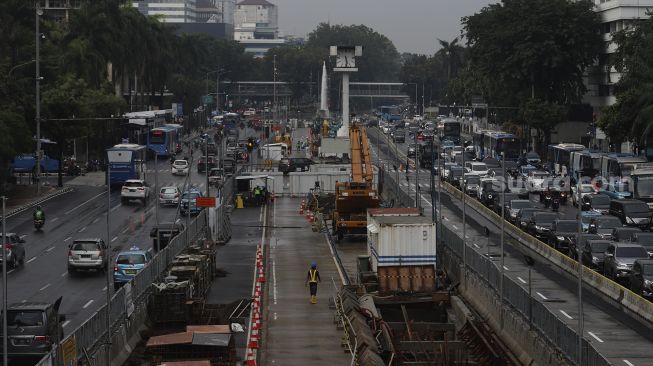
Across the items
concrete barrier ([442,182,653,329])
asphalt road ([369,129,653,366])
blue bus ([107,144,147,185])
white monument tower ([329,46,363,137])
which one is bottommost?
asphalt road ([369,129,653,366])

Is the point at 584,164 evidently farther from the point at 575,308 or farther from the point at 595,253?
the point at 575,308

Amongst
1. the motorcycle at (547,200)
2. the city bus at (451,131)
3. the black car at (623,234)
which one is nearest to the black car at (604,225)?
the black car at (623,234)

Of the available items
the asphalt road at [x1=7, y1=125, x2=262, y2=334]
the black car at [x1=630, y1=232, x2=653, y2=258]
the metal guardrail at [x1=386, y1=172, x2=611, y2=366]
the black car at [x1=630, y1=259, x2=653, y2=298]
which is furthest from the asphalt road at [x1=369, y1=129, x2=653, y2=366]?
the asphalt road at [x1=7, y1=125, x2=262, y2=334]

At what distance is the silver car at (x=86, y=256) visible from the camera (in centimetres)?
5747

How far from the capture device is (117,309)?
39062 mm

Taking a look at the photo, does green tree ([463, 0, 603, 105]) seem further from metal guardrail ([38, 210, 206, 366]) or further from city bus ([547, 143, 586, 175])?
metal guardrail ([38, 210, 206, 366])

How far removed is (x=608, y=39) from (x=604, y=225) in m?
81.3

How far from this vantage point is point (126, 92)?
19612 cm

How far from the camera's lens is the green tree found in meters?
138

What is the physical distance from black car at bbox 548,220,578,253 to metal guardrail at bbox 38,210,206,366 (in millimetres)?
17602

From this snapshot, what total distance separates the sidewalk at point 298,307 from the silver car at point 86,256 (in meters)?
7.14

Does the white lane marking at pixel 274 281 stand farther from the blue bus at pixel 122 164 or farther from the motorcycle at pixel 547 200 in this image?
the blue bus at pixel 122 164

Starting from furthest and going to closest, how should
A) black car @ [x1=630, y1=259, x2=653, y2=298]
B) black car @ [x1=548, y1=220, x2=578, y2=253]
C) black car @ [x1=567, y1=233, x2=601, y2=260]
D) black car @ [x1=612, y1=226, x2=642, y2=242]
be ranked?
black car @ [x1=548, y1=220, x2=578, y2=253] → black car @ [x1=612, y1=226, x2=642, y2=242] → black car @ [x1=567, y1=233, x2=601, y2=260] → black car @ [x1=630, y1=259, x2=653, y2=298]

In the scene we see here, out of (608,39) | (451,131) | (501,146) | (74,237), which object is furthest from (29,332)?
(451,131)
